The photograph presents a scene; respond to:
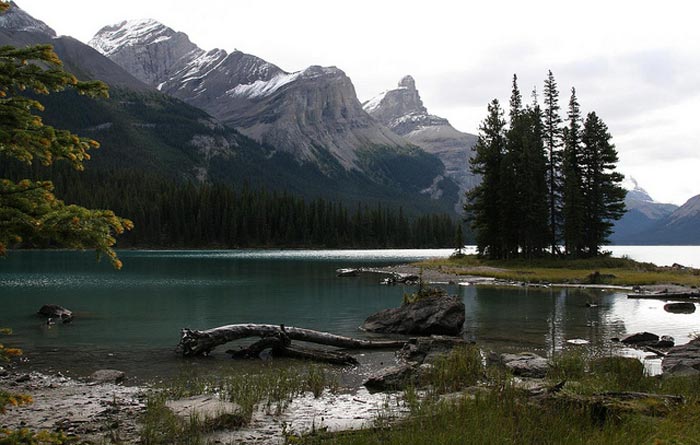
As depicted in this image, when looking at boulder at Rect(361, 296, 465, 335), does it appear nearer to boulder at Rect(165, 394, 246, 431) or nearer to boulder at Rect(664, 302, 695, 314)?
boulder at Rect(165, 394, 246, 431)

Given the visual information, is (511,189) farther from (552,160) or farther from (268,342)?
(268,342)

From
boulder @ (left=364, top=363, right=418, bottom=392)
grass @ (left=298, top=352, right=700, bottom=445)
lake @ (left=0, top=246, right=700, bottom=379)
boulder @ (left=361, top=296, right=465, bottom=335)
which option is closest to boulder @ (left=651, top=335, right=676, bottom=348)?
lake @ (left=0, top=246, right=700, bottom=379)

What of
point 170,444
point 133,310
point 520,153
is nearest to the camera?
point 170,444

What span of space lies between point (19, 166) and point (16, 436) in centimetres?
21322

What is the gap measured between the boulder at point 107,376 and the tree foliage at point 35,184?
33.4 feet

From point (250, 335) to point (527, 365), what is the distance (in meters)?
11.5

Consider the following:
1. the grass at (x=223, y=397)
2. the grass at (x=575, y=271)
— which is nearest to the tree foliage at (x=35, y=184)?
the grass at (x=223, y=397)

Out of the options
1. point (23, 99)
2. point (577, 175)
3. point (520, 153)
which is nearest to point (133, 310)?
point (23, 99)

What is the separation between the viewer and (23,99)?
8445 mm

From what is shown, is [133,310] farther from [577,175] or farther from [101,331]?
[577,175]

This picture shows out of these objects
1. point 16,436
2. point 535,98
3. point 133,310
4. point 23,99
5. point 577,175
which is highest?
point 535,98

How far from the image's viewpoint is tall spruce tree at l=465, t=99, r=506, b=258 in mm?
76688

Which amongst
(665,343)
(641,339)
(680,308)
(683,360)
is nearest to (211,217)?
(680,308)

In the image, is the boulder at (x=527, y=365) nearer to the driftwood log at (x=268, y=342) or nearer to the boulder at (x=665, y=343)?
the driftwood log at (x=268, y=342)
